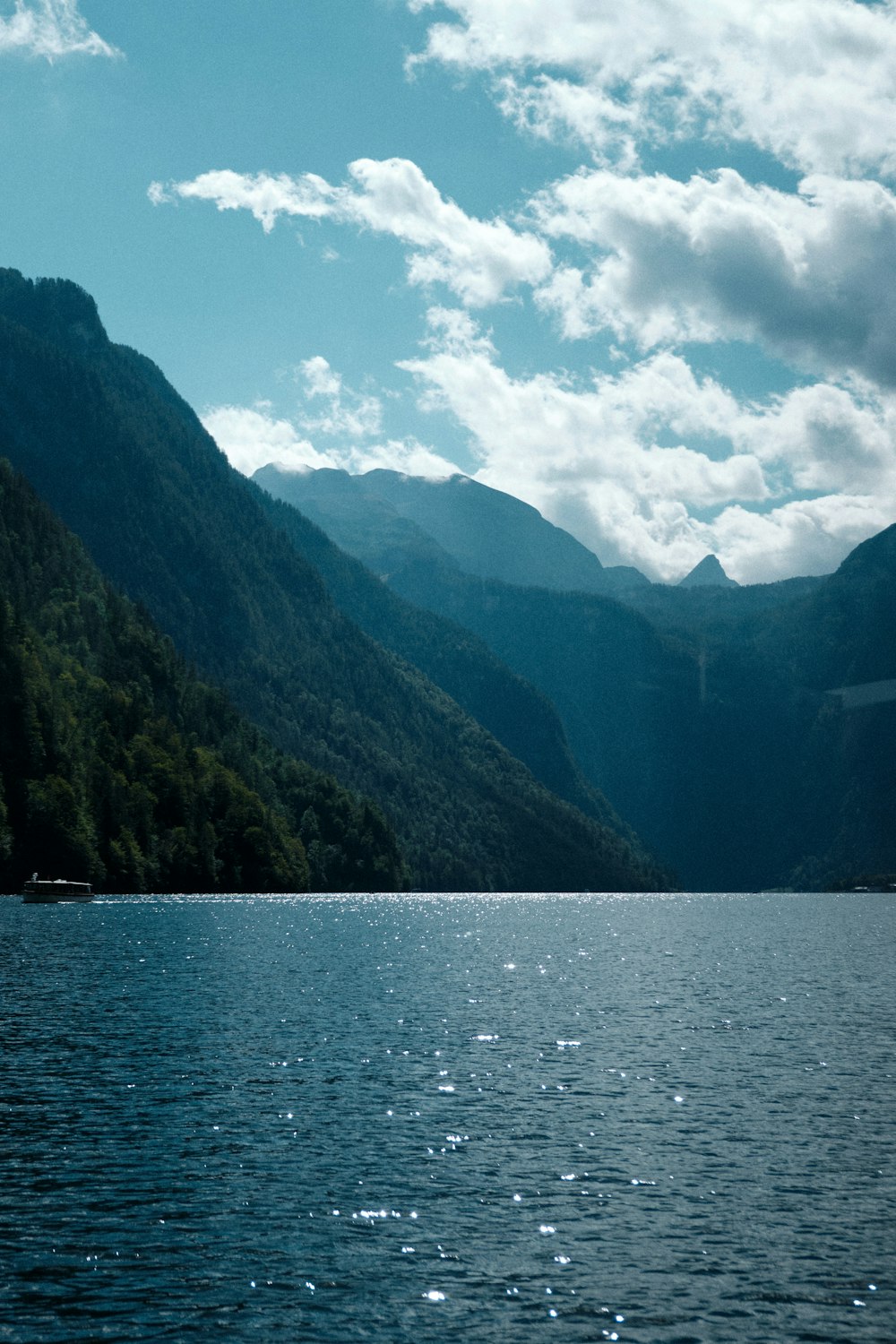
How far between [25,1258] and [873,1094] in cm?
3896

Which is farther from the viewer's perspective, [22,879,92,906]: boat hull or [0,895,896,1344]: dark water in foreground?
[22,879,92,906]: boat hull

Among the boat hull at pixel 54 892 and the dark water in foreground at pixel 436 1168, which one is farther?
the boat hull at pixel 54 892

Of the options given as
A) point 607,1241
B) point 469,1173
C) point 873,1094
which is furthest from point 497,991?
point 607,1241

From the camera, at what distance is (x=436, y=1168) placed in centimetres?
4469

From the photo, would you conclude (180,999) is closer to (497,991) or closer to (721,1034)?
(497,991)

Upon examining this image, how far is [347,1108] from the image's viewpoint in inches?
2121

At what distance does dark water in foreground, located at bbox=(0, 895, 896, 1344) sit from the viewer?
103ft

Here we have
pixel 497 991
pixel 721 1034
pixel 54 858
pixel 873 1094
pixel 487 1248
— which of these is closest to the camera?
pixel 487 1248

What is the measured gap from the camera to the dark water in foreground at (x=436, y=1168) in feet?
103

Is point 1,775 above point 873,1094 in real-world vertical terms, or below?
above

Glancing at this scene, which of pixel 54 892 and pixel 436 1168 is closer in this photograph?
pixel 436 1168

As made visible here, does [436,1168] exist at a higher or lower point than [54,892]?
higher

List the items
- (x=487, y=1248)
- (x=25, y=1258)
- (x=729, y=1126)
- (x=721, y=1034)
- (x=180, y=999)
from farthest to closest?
(x=180, y=999) < (x=721, y=1034) < (x=729, y=1126) < (x=487, y=1248) < (x=25, y=1258)

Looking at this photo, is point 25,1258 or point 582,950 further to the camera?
point 582,950
